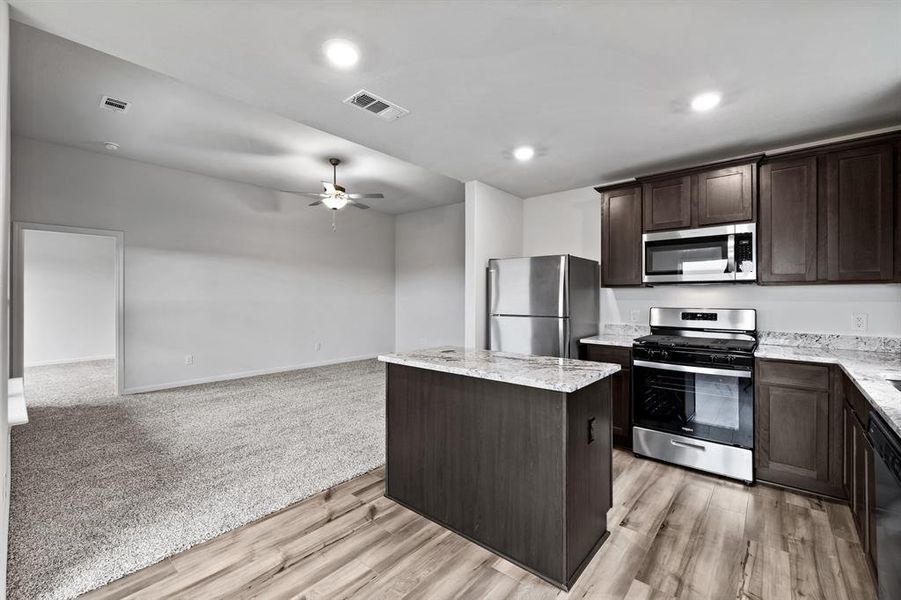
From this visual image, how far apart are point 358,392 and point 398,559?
3.26 metres

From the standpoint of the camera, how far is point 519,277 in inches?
153

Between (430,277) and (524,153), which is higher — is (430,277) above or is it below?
below

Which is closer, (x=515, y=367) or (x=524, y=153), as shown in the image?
(x=515, y=367)

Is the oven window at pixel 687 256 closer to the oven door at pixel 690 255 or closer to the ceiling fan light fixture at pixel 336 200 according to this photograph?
A: the oven door at pixel 690 255

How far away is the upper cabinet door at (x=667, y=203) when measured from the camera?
3299 millimetres

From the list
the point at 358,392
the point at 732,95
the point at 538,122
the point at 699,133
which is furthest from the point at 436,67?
the point at 358,392

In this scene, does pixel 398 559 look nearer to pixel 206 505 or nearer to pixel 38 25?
pixel 206 505

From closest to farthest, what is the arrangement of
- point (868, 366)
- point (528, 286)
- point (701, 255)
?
point (868, 366), point (701, 255), point (528, 286)

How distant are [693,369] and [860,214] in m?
1.49

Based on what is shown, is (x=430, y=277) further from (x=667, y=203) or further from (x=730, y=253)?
(x=730, y=253)

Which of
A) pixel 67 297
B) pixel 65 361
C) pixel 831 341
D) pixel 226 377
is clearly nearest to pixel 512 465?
pixel 831 341

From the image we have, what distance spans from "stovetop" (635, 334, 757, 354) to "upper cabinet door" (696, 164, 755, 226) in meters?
0.94

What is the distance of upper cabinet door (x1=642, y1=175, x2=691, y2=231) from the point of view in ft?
10.8

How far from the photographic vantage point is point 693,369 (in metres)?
2.92
